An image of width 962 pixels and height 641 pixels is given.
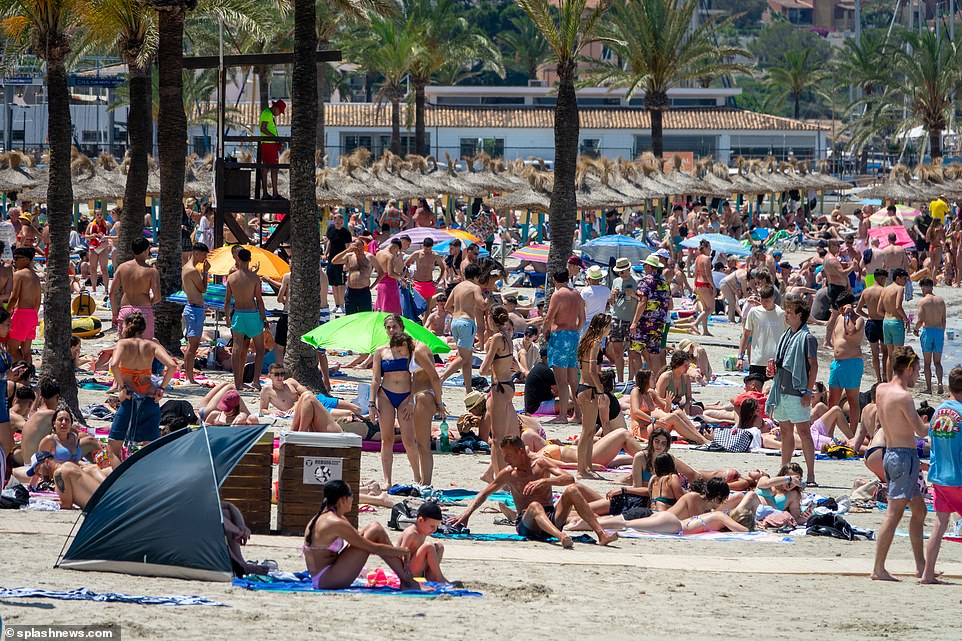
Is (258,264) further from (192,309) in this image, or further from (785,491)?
(785,491)

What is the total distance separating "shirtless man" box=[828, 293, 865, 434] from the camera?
519 inches

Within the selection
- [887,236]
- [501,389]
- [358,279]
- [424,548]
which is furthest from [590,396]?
[887,236]

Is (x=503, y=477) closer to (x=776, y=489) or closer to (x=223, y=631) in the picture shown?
(x=776, y=489)

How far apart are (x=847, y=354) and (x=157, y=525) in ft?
26.0

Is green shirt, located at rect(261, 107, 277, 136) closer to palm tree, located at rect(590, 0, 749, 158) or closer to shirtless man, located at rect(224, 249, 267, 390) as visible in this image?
shirtless man, located at rect(224, 249, 267, 390)

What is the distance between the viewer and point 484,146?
208ft

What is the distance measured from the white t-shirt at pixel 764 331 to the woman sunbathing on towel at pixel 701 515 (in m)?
4.32

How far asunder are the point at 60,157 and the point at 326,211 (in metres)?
22.2

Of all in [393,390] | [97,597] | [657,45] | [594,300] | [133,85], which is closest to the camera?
[97,597]

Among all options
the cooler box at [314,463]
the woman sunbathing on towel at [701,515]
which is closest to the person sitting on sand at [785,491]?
the woman sunbathing on towel at [701,515]

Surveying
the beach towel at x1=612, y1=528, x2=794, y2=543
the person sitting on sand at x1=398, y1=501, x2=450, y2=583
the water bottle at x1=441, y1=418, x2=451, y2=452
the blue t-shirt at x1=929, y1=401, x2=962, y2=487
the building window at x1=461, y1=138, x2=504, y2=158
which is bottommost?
the beach towel at x1=612, y1=528, x2=794, y2=543

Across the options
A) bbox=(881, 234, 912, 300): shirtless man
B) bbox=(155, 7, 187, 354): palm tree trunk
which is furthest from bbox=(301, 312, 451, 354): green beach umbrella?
bbox=(881, 234, 912, 300): shirtless man

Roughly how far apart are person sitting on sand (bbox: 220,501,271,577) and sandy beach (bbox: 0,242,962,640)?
0.81 feet

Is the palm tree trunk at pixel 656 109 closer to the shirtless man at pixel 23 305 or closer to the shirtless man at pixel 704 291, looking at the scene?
the shirtless man at pixel 704 291
